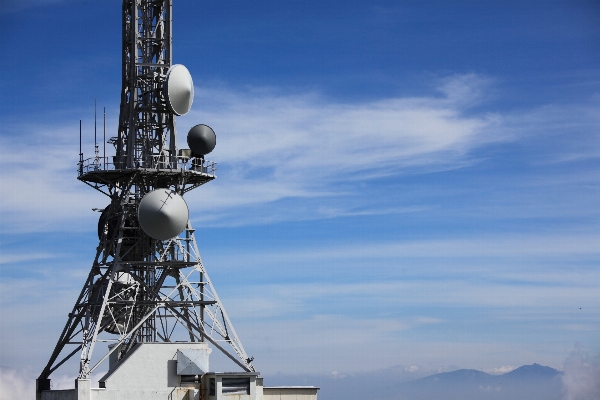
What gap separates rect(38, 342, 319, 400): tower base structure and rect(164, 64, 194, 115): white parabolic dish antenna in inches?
661

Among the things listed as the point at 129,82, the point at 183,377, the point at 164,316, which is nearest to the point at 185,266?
the point at 164,316

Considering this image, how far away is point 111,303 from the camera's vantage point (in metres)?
76.3

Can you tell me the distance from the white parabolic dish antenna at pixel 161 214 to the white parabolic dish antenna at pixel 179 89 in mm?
6793

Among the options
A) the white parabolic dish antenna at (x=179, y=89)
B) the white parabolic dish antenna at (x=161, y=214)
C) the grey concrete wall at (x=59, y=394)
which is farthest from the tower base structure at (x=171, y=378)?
the white parabolic dish antenna at (x=179, y=89)

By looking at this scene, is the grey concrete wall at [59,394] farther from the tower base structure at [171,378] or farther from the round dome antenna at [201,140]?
the round dome antenna at [201,140]

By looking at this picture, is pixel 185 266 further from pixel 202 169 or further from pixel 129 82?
pixel 129 82

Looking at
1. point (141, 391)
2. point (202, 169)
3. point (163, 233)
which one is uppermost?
point (202, 169)

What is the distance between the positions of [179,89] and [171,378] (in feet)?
66.1

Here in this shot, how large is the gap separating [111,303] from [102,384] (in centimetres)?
622

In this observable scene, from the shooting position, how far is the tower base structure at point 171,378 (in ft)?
238

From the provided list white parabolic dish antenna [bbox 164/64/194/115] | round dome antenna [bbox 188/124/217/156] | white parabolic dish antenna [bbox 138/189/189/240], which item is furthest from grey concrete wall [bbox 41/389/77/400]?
white parabolic dish antenna [bbox 164/64/194/115]

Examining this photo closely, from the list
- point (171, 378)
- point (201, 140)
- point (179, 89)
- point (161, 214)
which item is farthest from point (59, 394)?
point (179, 89)

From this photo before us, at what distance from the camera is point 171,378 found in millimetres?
73750

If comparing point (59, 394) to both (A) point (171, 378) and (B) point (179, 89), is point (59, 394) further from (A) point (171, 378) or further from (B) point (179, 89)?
(B) point (179, 89)
